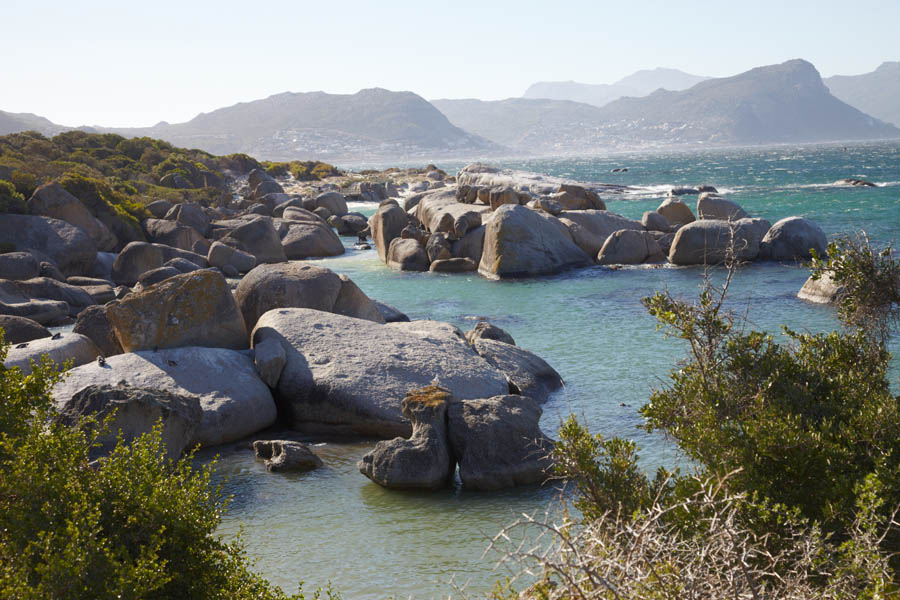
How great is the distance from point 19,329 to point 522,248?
17.1 metres

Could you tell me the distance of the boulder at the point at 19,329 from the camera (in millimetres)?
17033

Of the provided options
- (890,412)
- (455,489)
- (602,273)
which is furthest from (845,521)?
(602,273)

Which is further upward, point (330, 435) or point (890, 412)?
point (890, 412)

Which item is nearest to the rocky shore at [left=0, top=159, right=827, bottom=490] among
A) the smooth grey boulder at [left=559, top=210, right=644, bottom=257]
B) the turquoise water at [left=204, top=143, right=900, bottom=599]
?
the turquoise water at [left=204, top=143, right=900, bottom=599]

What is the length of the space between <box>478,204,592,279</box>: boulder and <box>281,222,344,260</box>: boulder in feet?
29.1

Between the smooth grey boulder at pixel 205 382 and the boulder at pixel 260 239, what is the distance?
18163mm

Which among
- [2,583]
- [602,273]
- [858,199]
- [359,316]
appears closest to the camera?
[2,583]

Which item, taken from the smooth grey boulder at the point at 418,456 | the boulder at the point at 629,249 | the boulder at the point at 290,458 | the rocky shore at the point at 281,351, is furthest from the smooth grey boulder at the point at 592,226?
the boulder at the point at 290,458

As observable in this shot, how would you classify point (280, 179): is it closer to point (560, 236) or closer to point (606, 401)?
point (560, 236)

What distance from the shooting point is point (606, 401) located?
1465cm

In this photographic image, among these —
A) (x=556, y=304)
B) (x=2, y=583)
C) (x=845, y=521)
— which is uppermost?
(x=2, y=583)

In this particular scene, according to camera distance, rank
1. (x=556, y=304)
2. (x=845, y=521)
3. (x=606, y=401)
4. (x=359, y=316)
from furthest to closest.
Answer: (x=556, y=304)
(x=359, y=316)
(x=606, y=401)
(x=845, y=521)

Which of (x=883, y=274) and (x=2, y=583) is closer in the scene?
(x=2, y=583)

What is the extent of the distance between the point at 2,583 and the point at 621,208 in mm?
54241
